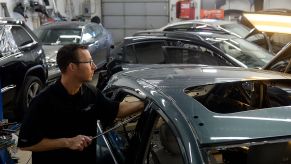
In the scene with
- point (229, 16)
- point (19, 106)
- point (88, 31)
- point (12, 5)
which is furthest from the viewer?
point (229, 16)

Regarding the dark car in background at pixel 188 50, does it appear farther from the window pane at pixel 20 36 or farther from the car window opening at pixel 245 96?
the car window opening at pixel 245 96

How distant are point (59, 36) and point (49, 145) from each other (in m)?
7.33

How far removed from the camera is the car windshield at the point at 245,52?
19.7 ft

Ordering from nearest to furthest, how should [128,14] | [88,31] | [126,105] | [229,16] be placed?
[126,105] < [88,31] < [229,16] < [128,14]

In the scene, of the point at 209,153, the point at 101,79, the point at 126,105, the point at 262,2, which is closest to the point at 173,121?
the point at 209,153

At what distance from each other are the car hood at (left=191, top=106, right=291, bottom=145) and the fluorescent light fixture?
1578 millimetres

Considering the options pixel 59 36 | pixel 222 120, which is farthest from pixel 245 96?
pixel 59 36

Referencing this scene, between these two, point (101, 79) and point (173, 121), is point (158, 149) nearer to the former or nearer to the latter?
point (173, 121)

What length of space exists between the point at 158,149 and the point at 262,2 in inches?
512

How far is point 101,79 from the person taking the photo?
4.96 m

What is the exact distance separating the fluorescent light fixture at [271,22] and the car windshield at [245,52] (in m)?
2.27

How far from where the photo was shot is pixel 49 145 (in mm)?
2336

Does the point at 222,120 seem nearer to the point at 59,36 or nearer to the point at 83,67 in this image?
the point at 83,67

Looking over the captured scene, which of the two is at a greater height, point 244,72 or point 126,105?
point 244,72
